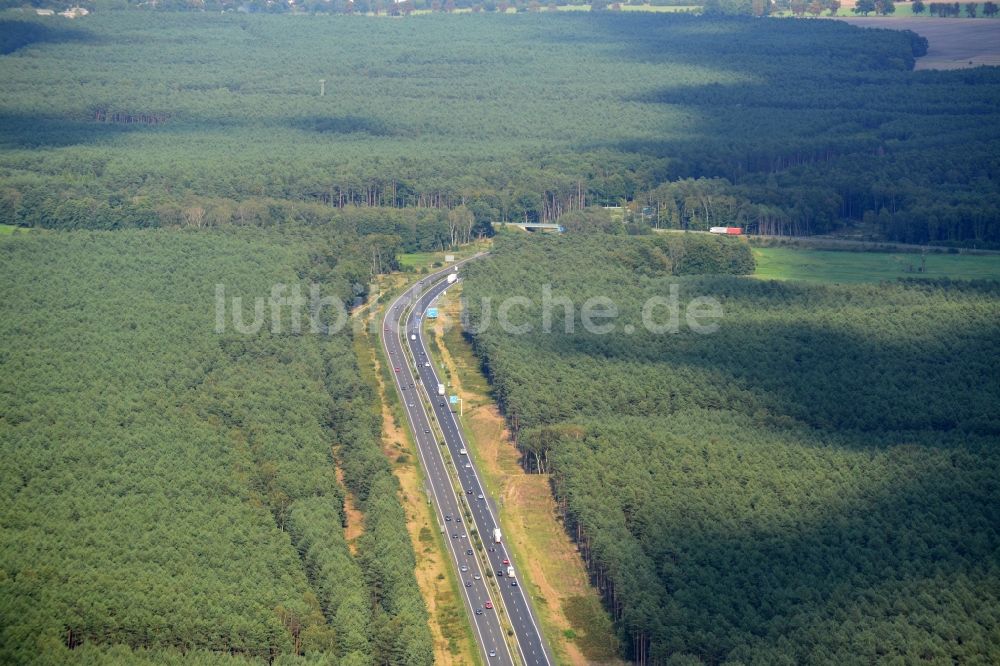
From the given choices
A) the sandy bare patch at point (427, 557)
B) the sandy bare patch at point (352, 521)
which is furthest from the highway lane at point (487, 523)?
the sandy bare patch at point (352, 521)

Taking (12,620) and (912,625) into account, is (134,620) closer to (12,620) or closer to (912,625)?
(12,620)

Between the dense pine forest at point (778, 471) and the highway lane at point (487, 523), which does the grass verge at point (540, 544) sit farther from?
the dense pine forest at point (778, 471)

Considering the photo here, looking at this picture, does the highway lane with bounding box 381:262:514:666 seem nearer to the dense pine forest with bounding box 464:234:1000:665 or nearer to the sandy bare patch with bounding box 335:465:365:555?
the sandy bare patch with bounding box 335:465:365:555

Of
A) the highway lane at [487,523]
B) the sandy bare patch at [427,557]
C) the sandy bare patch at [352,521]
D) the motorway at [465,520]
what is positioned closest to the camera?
the sandy bare patch at [427,557]

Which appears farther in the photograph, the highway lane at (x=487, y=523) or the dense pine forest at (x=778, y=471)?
the highway lane at (x=487, y=523)

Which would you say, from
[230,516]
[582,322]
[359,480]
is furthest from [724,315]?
[230,516]

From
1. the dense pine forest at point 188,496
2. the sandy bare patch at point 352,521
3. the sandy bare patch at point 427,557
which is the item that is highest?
the dense pine forest at point 188,496
